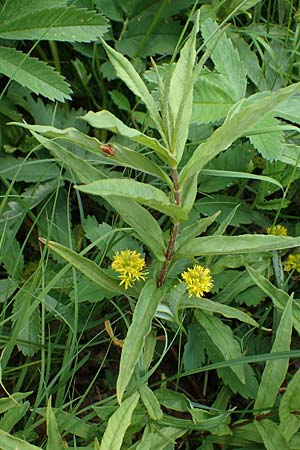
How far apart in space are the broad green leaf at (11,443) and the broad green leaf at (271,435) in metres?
0.47

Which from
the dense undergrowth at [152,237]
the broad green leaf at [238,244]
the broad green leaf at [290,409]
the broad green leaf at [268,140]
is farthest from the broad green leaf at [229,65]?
the broad green leaf at [290,409]

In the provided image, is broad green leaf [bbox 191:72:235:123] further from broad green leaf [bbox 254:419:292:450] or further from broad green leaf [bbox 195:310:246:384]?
broad green leaf [bbox 254:419:292:450]

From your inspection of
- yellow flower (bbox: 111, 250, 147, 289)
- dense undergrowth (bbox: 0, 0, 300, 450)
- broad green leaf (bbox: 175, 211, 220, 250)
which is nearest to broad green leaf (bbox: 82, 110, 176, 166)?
dense undergrowth (bbox: 0, 0, 300, 450)

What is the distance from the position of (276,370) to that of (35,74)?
2.98 ft

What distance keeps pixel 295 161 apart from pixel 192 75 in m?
0.55

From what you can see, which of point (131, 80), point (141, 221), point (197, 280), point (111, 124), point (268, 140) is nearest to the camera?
point (111, 124)

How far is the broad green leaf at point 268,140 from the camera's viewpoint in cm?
153

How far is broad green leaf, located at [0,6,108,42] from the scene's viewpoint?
1.64 metres

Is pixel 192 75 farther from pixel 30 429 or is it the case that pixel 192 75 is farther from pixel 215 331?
pixel 30 429

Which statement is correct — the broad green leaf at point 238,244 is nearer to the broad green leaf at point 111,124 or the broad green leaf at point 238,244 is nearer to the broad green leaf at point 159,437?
the broad green leaf at point 111,124

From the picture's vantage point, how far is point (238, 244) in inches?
48.2

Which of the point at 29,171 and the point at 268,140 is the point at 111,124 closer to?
the point at 268,140

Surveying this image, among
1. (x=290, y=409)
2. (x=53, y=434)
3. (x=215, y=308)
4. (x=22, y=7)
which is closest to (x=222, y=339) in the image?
(x=215, y=308)

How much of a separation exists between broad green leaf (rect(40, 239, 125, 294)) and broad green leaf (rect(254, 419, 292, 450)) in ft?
1.33
